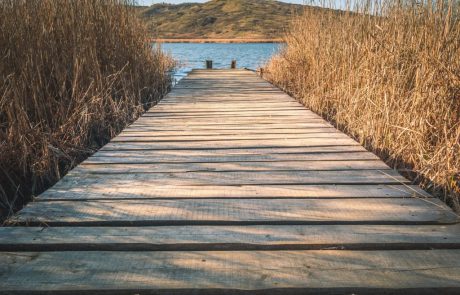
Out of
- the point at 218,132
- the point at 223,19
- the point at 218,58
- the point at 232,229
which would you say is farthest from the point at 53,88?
the point at 223,19

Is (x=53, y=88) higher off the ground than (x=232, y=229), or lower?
higher

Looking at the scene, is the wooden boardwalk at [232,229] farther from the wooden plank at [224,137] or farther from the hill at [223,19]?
the hill at [223,19]

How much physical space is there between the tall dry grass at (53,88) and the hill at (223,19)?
46625 mm

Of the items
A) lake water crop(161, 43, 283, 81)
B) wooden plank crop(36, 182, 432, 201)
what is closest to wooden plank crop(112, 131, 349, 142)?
wooden plank crop(36, 182, 432, 201)

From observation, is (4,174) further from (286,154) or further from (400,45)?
(400,45)

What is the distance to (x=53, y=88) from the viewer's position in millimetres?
3172

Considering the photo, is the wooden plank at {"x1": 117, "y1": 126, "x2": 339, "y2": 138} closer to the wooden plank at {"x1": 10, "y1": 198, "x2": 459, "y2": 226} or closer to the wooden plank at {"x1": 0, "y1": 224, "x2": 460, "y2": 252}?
the wooden plank at {"x1": 10, "y1": 198, "x2": 459, "y2": 226}

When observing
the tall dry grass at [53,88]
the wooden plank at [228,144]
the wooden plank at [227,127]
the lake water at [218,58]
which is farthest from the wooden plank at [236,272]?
the lake water at [218,58]

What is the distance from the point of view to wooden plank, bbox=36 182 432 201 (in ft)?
5.77

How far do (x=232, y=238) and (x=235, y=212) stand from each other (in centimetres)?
23

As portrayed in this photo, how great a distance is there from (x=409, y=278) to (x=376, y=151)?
1.80 metres

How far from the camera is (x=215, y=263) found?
4.03ft

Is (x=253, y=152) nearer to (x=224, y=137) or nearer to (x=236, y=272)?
(x=224, y=137)

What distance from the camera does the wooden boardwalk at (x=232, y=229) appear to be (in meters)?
1.14
